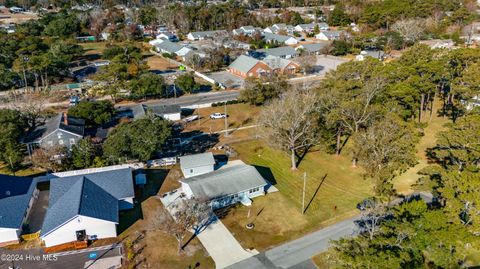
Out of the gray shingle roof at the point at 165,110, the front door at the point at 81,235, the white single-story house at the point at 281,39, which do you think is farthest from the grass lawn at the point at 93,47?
the front door at the point at 81,235

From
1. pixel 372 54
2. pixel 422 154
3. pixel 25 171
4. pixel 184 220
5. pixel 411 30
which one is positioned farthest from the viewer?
pixel 411 30

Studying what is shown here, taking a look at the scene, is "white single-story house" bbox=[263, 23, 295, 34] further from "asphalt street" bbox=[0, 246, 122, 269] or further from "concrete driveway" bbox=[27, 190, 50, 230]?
"asphalt street" bbox=[0, 246, 122, 269]

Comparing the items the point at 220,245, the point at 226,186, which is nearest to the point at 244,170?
the point at 226,186

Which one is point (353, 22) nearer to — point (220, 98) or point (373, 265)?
point (220, 98)

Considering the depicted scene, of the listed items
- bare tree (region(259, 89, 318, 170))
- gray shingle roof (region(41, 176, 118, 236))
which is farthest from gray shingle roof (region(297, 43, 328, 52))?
gray shingle roof (region(41, 176, 118, 236))

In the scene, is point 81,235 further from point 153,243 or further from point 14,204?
point 14,204
